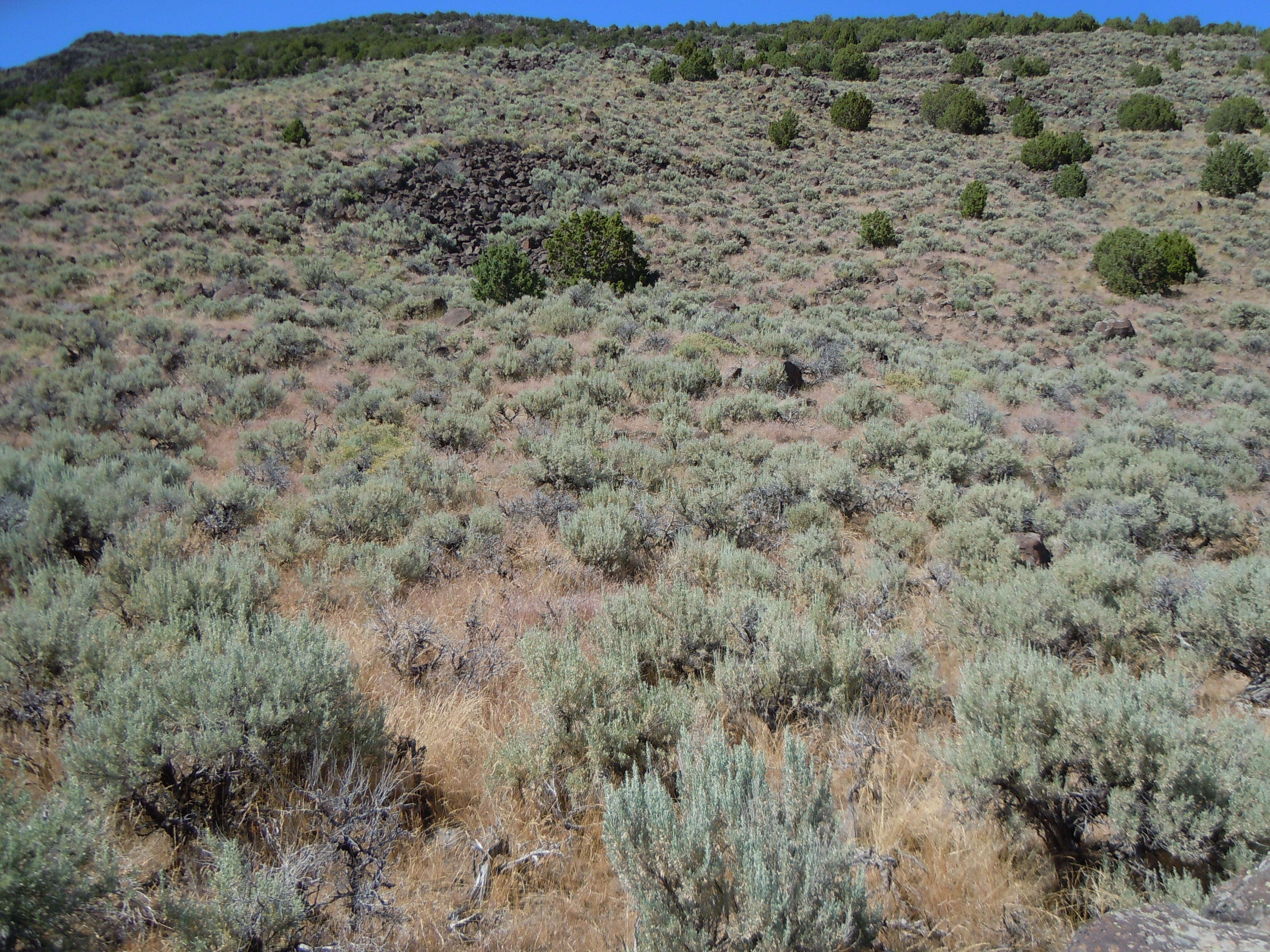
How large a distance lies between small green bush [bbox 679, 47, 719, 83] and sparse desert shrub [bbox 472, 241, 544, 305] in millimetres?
25269

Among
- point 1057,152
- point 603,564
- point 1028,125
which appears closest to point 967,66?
point 1028,125

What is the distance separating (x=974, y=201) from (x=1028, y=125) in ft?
31.9

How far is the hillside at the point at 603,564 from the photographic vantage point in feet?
7.05

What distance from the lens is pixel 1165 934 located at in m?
1.77

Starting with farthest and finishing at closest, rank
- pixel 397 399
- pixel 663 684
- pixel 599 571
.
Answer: pixel 397 399 < pixel 599 571 < pixel 663 684

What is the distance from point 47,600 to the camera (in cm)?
345

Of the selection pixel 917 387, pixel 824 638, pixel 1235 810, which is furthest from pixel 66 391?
pixel 917 387

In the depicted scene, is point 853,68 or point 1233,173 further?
point 853,68

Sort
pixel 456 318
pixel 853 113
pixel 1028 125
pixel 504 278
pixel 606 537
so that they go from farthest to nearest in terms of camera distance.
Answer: pixel 853 113 < pixel 1028 125 < pixel 504 278 < pixel 456 318 < pixel 606 537

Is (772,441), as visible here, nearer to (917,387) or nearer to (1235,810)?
(917,387)

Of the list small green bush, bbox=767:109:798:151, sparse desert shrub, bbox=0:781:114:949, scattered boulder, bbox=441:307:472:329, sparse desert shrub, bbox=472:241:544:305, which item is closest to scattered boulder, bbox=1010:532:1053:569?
sparse desert shrub, bbox=0:781:114:949

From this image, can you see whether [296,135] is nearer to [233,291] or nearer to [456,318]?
[233,291]

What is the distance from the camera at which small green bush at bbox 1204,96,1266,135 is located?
26.3 m

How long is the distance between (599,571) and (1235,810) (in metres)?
4.09
